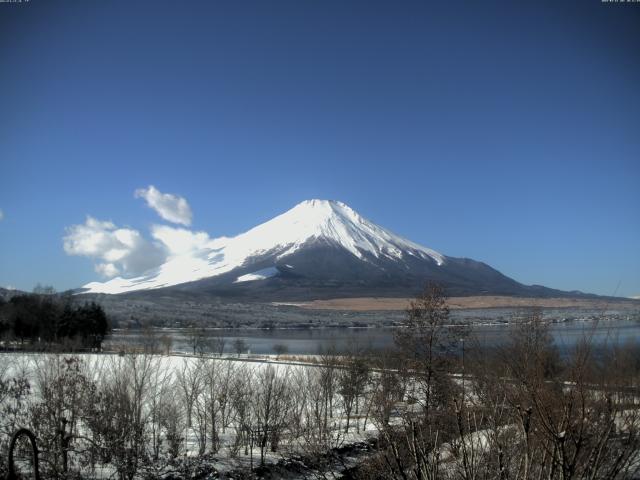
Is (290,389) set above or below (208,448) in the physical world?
above

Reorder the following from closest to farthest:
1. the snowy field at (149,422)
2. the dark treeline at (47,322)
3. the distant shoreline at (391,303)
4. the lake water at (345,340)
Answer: the snowy field at (149,422)
the lake water at (345,340)
the dark treeline at (47,322)
the distant shoreline at (391,303)

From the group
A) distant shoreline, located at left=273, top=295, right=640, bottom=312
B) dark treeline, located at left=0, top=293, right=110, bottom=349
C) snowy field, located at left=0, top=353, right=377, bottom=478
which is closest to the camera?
snowy field, located at left=0, top=353, right=377, bottom=478

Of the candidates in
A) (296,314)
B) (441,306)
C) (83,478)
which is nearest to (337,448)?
(441,306)

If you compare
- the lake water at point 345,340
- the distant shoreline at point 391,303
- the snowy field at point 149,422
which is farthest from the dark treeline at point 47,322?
the distant shoreline at point 391,303

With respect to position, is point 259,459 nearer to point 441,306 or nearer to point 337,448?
point 337,448

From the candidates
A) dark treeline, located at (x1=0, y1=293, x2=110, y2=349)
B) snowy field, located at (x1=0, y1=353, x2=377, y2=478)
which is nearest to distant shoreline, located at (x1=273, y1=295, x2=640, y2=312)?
dark treeline, located at (x1=0, y1=293, x2=110, y2=349)

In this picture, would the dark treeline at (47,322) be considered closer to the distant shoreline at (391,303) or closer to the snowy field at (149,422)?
the snowy field at (149,422)

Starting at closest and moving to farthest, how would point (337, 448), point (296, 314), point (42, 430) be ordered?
1. point (42, 430)
2. point (337, 448)
3. point (296, 314)

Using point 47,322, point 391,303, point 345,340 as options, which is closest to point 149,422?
point 47,322

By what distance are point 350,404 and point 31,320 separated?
50.3m

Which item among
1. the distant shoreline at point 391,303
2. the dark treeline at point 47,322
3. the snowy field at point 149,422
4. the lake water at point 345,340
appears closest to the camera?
the snowy field at point 149,422

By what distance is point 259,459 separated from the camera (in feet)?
65.1

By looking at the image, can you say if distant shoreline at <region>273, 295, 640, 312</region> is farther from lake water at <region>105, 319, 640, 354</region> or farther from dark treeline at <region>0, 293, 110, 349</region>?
dark treeline at <region>0, 293, 110, 349</region>

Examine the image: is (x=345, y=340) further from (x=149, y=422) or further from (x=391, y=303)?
(x=391, y=303)
